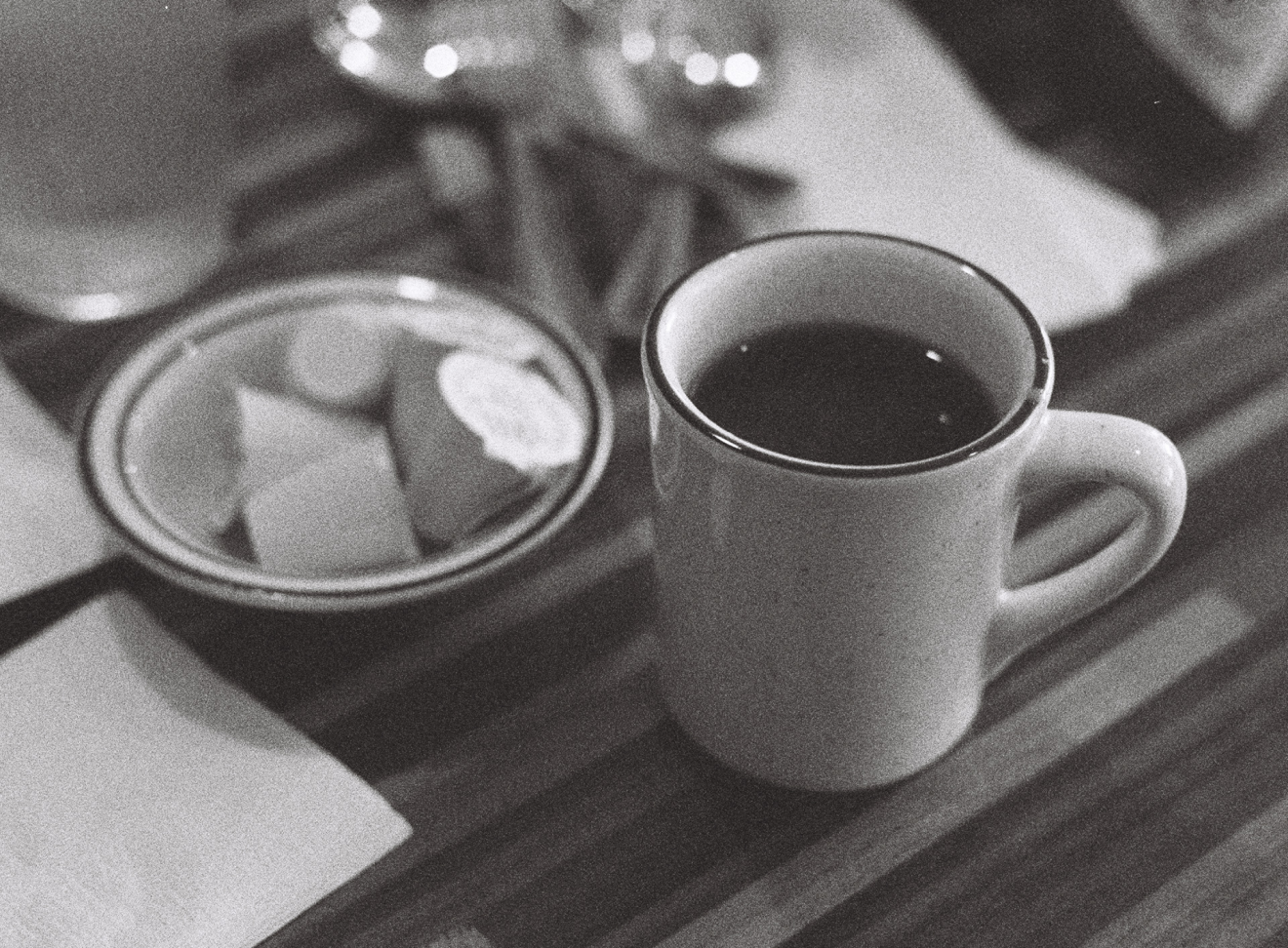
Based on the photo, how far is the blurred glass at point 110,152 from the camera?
61 centimetres

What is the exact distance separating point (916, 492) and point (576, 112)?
1.44ft

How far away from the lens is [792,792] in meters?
0.46

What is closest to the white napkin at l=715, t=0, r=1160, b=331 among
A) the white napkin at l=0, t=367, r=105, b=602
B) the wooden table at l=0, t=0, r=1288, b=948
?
the wooden table at l=0, t=0, r=1288, b=948

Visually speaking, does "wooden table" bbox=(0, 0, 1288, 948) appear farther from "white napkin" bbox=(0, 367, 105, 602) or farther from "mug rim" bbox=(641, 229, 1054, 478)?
"mug rim" bbox=(641, 229, 1054, 478)

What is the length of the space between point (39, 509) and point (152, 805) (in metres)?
0.15

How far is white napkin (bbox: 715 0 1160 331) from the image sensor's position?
0.67 meters

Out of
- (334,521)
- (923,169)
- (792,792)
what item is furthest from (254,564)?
(923,169)

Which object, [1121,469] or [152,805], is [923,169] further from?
[152,805]

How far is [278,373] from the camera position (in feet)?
1.93

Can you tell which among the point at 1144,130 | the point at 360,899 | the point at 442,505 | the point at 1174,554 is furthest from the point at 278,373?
the point at 1144,130

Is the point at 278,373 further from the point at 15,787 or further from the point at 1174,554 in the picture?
the point at 1174,554

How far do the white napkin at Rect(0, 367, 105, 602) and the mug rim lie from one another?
9.3 inches

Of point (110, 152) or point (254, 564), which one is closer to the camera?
point (254, 564)

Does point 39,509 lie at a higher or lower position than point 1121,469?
lower
